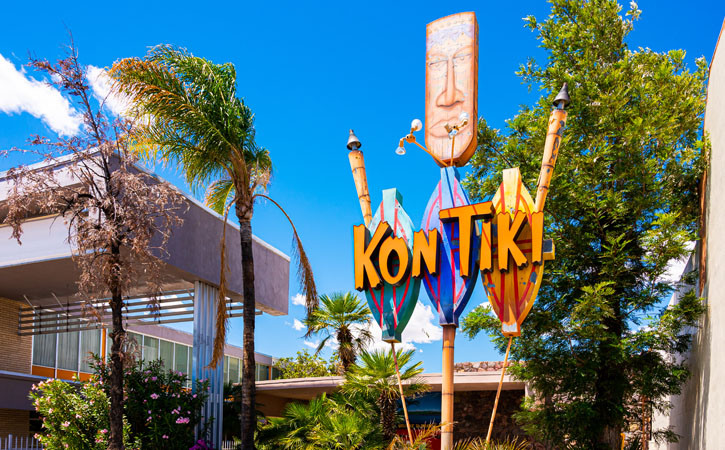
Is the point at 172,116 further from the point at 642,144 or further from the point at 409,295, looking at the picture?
the point at 642,144

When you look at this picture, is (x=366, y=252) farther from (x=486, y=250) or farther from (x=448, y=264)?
(x=486, y=250)

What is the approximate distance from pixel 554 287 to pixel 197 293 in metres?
8.37

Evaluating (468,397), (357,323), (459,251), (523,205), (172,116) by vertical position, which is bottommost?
(468,397)

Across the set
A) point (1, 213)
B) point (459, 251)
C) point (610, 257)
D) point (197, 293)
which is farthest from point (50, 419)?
point (610, 257)

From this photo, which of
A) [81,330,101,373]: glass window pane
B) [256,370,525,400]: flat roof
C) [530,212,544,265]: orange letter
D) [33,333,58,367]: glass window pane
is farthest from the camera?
[81,330,101,373]: glass window pane

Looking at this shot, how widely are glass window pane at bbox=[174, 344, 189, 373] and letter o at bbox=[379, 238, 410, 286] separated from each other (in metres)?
18.5

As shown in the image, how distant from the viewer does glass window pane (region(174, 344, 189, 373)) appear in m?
28.6

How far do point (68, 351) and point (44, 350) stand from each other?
4.50 feet

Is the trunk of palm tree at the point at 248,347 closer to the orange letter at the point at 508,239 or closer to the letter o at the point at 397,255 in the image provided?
the letter o at the point at 397,255

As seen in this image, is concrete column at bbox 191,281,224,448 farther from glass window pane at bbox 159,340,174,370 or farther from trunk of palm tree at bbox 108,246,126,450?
glass window pane at bbox 159,340,174,370

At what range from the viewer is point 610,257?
13.6 m

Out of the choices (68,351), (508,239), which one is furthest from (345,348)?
(68,351)

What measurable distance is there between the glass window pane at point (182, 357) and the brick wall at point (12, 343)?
25.1 feet

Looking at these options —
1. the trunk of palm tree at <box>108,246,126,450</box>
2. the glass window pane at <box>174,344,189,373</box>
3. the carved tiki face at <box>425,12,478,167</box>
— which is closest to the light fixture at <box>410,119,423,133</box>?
the carved tiki face at <box>425,12,478,167</box>
